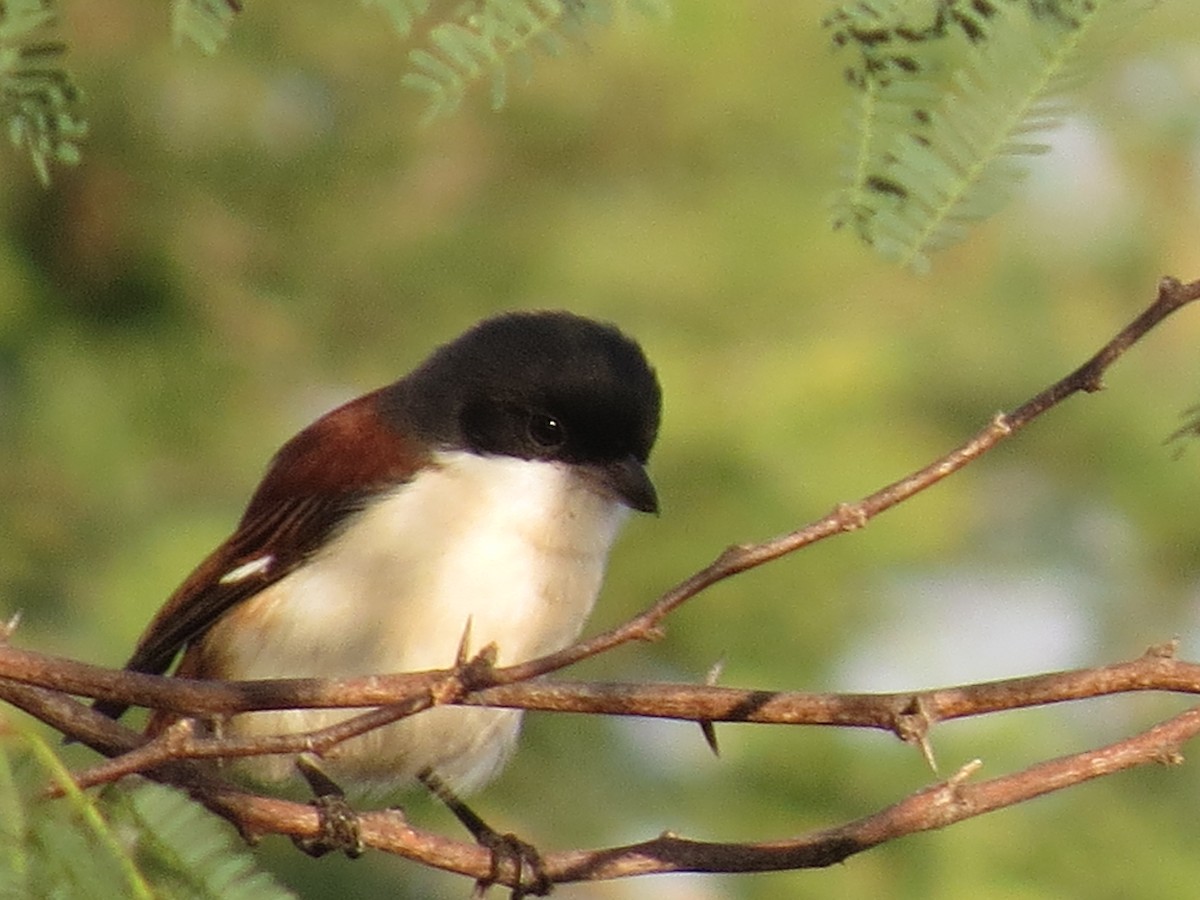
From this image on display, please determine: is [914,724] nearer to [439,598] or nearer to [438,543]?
[439,598]

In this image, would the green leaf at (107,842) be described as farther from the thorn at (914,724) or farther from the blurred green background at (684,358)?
the blurred green background at (684,358)

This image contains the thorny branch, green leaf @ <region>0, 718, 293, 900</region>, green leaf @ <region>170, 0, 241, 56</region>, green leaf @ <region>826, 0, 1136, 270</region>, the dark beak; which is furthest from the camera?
the dark beak

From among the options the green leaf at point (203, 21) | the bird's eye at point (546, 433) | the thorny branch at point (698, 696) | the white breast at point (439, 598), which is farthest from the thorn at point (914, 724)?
the bird's eye at point (546, 433)

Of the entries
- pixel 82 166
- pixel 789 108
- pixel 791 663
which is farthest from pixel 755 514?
pixel 82 166

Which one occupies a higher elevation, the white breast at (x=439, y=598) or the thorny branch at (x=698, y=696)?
the white breast at (x=439, y=598)

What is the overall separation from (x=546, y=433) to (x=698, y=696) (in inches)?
88.9

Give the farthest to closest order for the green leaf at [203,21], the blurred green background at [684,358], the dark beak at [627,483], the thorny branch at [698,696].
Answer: the blurred green background at [684,358]
the dark beak at [627,483]
the green leaf at [203,21]
the thorny branch at [698,696]

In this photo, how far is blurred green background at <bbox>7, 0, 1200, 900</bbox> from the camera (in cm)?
591

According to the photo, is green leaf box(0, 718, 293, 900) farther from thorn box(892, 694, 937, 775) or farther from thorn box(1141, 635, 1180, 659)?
thorn box(1141, 635, 1180, 659)

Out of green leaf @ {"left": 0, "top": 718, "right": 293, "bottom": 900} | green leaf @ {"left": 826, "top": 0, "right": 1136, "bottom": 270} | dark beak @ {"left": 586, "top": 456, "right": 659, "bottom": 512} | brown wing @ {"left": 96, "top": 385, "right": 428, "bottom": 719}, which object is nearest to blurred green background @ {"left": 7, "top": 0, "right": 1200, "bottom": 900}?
brown wing @ {"left": 96, "top": 385, "right": 428, "bottom": 719}

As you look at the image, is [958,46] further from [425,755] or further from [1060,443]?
[1060,443]

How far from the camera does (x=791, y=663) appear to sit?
6.02 m

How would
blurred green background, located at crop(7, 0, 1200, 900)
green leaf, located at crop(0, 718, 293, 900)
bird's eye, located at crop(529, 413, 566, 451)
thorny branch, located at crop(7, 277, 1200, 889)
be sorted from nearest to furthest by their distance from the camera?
1. green leaf, located at crop(0, 718, 293, 900)
2. thorny branch, located at crop(7, 277, 1200, 889)
3. bird's eye, located at crop(529, 413, 566, 451)
4. blurred green background, located at crop(7, 0, 1200, 900)

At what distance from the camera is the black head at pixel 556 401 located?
4531 millimetres
